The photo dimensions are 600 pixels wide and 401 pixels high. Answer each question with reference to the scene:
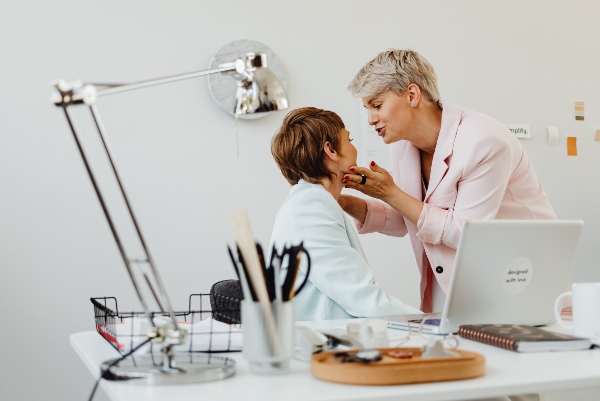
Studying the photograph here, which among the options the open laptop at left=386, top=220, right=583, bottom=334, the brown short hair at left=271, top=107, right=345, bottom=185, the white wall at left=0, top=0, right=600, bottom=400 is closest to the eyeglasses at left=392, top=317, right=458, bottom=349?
the open laptop at left=386, top=220, right=583, bottom=334

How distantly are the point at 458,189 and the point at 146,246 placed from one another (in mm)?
1307

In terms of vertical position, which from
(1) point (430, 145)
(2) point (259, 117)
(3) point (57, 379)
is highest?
(2) point (259, 117)

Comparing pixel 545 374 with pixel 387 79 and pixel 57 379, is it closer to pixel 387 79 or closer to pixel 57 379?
pixel 387 79

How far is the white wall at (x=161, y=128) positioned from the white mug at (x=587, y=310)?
5.75ft

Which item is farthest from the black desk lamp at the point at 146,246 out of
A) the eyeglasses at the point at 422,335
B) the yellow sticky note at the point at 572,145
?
the yellow sticky note at the point at 572,145

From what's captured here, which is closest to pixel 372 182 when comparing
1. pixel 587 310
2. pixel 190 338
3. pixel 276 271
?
pixel 587 310

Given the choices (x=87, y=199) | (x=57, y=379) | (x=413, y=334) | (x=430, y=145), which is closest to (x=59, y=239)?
(x=87, y=199)

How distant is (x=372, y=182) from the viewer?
2186 millimetres

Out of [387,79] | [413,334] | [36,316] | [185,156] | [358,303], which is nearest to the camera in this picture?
[413,334]

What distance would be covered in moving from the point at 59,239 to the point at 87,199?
0.18 meters

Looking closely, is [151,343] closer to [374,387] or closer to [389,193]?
[374,387]

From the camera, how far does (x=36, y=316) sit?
272 centimetres

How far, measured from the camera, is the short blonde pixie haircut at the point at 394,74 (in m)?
2.29

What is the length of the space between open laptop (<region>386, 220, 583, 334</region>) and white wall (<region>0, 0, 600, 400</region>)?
152 centimetres
